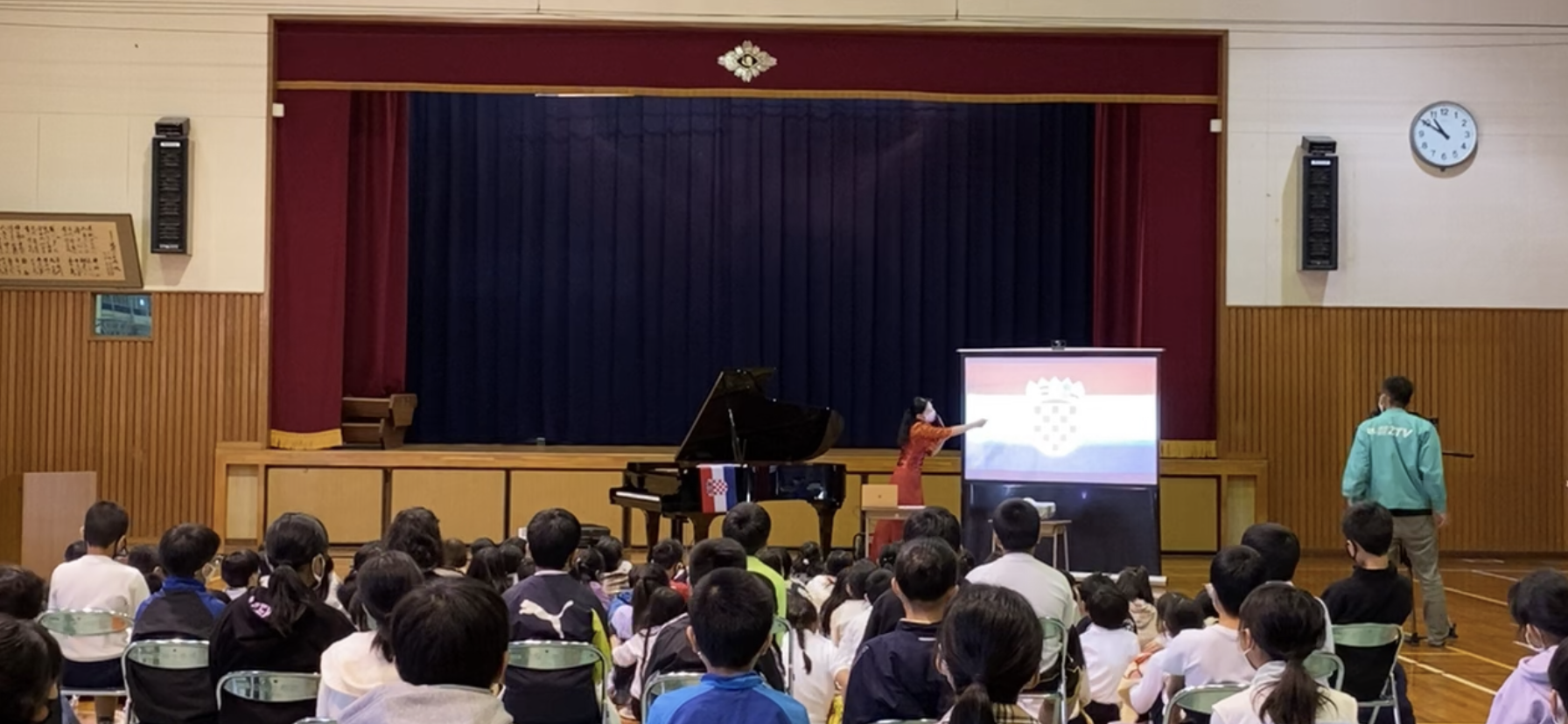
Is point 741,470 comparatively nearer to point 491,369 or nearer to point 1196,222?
point 1196,222

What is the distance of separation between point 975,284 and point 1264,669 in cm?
1221

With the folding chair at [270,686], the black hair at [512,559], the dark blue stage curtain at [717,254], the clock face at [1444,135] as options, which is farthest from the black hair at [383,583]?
the dark blue stage curtain at [717,254]

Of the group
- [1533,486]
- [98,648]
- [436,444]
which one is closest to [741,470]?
[98,648]

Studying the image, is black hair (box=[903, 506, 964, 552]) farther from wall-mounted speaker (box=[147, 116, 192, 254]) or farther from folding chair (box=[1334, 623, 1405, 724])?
wall-mounted speaker (box=[147, 116, 192, 254])

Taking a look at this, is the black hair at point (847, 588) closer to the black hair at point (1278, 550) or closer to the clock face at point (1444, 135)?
the black hair at point (1278, 550)

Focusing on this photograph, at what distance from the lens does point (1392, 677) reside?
16.6 feet

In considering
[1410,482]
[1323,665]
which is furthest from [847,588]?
[1410,482]

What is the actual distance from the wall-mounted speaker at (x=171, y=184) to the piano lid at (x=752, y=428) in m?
5.10

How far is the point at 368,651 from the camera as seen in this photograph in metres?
3.61

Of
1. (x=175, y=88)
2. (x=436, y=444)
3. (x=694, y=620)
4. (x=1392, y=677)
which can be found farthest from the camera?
(x=436, y=444)

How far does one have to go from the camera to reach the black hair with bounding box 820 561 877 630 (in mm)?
5457

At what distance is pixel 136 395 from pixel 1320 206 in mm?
9822

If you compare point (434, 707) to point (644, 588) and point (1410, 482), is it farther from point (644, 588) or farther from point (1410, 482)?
point (1410, 482)

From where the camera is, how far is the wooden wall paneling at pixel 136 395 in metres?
12.4
